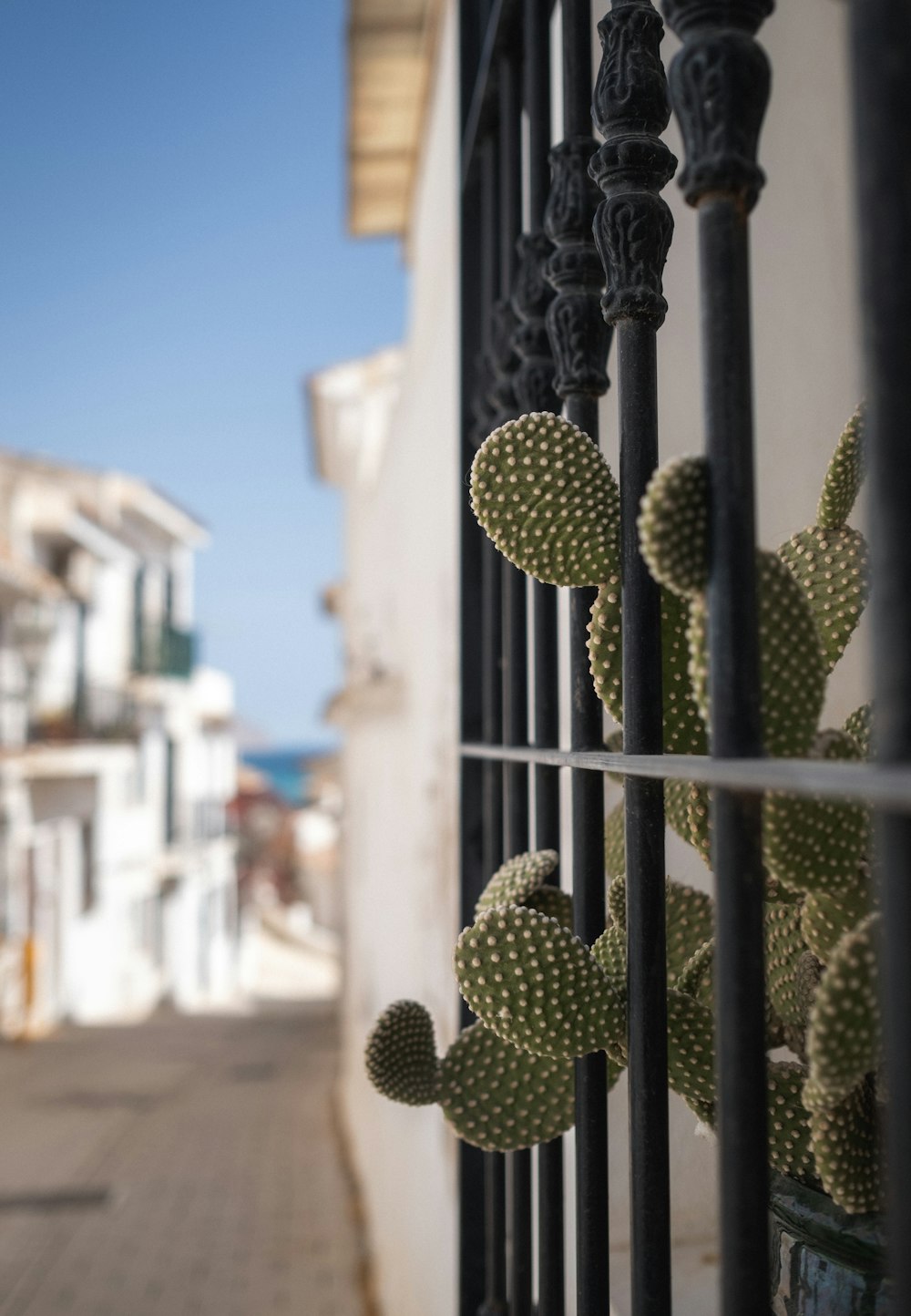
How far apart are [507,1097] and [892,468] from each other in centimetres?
77

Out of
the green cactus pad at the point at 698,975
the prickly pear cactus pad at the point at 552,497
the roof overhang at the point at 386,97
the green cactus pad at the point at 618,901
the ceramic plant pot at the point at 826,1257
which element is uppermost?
the roof overhang at the point at 386,97

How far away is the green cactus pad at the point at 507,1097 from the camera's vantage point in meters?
0.99

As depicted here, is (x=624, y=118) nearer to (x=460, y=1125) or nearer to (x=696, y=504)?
(x=696, y=504)

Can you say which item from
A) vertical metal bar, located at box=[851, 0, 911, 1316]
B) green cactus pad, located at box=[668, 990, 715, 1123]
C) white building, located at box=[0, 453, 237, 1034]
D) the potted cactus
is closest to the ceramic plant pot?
the potted cactus

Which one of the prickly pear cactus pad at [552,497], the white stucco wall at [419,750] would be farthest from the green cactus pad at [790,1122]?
the white stucco wall at [419,750]

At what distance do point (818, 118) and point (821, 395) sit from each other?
45 cm

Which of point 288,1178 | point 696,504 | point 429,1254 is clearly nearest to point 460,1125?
point 696,504

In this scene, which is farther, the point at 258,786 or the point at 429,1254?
the point at 258,786

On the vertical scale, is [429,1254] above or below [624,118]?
below

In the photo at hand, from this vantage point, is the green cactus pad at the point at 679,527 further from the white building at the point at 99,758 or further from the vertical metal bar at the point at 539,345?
the white building at the point at 99,758

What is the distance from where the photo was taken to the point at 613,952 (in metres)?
0.88

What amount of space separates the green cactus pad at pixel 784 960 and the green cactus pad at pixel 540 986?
6.5 inches

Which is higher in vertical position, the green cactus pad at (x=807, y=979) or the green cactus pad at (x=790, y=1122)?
the green cactus pad at (x=807, y=979)

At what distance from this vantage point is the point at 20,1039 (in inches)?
352
